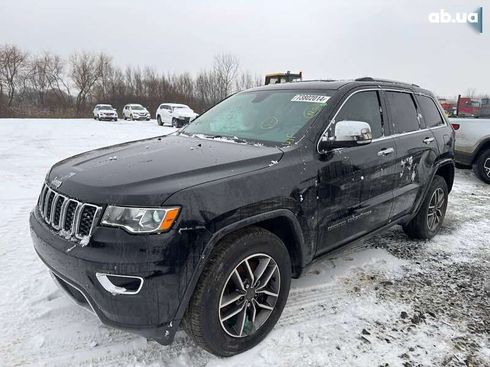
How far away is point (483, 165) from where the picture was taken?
8094 mm

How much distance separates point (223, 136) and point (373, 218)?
158cm

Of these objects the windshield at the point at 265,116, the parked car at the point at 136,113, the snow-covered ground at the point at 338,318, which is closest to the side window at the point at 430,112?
the snow-covered ground at the point at 338,318

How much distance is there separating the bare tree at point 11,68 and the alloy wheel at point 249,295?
5998 centimetres

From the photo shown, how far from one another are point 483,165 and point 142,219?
8.48 metres

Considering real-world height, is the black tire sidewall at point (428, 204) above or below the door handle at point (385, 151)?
below

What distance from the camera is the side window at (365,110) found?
123 inches

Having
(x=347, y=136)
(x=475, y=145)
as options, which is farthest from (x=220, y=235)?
(x=475, y=145)

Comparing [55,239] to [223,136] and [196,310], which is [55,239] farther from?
[223,136]

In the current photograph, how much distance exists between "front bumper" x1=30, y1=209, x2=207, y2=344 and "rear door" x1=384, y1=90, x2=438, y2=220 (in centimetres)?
249

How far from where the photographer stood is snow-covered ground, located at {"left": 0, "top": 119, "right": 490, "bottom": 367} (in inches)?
95.6

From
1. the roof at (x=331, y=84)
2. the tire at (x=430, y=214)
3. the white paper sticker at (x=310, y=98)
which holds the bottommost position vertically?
the tire at (x=430, y=214)

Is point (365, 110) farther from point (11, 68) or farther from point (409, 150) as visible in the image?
point (11, 68)

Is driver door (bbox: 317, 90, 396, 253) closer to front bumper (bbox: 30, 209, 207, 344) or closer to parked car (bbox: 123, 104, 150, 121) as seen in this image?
front bumper (bbox: 30, 209, 207, 344)

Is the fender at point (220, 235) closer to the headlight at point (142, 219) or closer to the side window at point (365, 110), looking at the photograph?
the headlight at point (142, 219)
